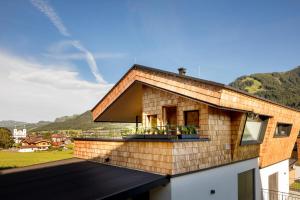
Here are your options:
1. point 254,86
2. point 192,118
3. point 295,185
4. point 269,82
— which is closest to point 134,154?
point 192,118

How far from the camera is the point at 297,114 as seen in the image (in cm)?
1948

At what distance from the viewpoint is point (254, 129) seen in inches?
578

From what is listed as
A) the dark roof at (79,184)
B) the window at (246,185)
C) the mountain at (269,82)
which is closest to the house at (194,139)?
the window at (246,185)

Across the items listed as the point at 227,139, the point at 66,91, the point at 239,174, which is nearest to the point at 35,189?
the point at 227,139

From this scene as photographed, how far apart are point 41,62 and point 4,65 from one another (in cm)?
633

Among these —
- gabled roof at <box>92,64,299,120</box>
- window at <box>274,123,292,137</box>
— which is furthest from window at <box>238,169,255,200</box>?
window at <box>274,123,292,137</box>

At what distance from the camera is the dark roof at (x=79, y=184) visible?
7.07 metres

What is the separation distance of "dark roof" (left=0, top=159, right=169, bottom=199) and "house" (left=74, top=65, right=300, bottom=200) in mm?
895

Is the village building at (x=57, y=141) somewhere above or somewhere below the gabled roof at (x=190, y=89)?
below

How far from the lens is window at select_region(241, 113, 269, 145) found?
13.8m

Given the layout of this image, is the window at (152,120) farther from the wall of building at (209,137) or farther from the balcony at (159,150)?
the balcony at (159,150)

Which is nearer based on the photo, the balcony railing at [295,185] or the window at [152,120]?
the window at [152,120]

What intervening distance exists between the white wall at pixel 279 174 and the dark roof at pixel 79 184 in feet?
33.8

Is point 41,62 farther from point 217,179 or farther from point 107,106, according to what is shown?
point 217,179
